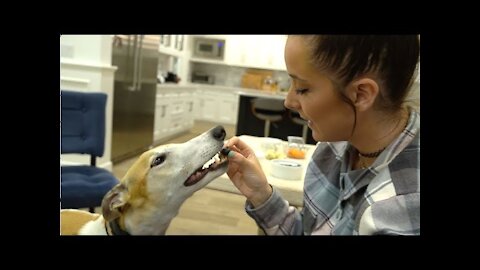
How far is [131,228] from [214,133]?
0.23m

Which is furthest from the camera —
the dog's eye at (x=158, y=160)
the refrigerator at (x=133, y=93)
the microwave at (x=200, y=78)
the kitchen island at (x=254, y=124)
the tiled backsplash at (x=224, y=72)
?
the tiled backsplash at (x=224, y=72)

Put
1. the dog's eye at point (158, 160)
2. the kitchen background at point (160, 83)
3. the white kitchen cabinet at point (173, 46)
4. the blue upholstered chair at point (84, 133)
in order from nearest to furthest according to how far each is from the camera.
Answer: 1. the dog's eye at point (158, 160)
2. the blue upholstered chair at point (84, 133)
3. the kitchen background at point (160, 83)
4. the white kitchen cabinet at point (173, 46)

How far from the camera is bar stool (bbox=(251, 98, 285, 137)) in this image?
9.07ft

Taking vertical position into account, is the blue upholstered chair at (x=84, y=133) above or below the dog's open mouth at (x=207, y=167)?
below

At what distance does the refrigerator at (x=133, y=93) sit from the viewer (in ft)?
8.38

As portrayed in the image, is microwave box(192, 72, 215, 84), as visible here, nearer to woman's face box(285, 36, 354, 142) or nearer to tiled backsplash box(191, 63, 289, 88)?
tiled backsplash box(191, 63, 289, 88)

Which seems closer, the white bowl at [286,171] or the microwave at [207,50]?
the white bowl at [286,171]

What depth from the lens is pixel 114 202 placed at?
69cm

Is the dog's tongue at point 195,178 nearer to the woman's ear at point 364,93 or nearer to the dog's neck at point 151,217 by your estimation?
the dog's neck at point 151,217

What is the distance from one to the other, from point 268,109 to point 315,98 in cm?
237

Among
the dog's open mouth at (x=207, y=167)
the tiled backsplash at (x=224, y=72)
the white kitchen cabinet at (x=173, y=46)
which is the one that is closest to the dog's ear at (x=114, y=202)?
the dog's open mouth at (x=207, y=167)

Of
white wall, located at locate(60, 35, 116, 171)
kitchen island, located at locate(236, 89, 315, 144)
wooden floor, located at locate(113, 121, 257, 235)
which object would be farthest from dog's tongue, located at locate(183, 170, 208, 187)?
kitchen island, located at locate(236, 89, 315, 144)

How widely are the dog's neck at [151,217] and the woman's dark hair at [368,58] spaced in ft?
1.31

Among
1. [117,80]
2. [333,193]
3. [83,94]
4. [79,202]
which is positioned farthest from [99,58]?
[333,193]
